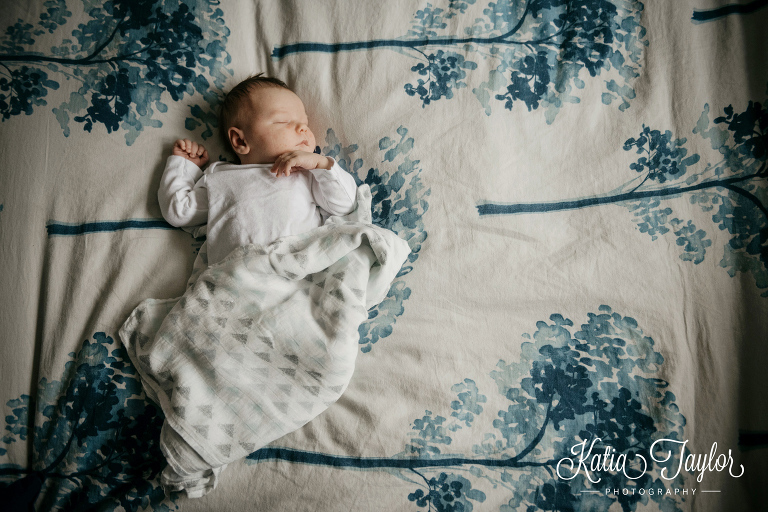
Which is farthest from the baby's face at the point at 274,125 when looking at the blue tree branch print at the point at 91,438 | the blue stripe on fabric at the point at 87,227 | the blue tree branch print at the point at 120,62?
the blue tree branch print at the point at 91,438

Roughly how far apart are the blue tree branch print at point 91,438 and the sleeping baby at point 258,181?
0.90ft

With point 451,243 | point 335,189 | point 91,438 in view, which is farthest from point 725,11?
point 91,438

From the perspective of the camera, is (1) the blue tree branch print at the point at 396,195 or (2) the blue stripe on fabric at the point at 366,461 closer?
(2) the blue stripe on fabric at the point at 366,461

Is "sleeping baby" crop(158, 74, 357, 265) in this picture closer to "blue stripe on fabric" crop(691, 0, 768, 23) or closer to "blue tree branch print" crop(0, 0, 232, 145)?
"blue tree branch print" crop(0, 0, 232, 145)

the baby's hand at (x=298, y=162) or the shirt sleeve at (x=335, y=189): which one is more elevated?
the baby's hand at (x=298, y=162)

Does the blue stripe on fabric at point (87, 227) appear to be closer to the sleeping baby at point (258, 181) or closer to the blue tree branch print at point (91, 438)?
the sleeping baby at point (258, 181)

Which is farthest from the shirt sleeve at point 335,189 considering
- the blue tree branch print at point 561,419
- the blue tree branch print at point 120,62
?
the blue tree branch print at point 561,419

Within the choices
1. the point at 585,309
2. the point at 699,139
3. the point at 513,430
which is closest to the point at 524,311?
the point at 585,309

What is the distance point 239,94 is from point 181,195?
0.77 ft

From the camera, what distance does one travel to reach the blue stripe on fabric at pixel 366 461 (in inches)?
30.4

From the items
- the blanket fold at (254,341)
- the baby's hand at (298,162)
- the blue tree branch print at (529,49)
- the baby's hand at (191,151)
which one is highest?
the blue tree branch print at (529,49)

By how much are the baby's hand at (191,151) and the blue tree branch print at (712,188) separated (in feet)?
2.26

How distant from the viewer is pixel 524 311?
843 mm

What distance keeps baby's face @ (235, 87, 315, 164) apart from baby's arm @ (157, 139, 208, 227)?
12cm
